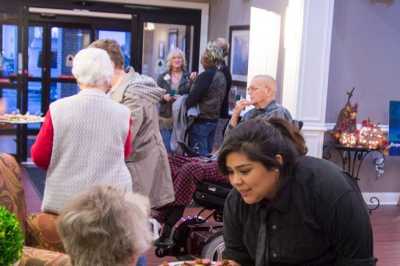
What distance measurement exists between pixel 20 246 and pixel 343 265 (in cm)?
102

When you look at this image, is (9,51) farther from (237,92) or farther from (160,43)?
(237,92)

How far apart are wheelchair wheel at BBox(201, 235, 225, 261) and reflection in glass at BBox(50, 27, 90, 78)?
17.7 feet

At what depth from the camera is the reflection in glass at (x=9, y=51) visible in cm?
770

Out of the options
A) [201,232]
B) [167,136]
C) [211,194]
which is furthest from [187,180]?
[167,136]

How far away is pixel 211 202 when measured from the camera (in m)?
3.98

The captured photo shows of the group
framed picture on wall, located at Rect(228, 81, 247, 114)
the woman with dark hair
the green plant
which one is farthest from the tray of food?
framed picture on wall, located at Rect(228, 81, 247, 114)

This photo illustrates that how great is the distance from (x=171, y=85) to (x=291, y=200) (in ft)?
14.4

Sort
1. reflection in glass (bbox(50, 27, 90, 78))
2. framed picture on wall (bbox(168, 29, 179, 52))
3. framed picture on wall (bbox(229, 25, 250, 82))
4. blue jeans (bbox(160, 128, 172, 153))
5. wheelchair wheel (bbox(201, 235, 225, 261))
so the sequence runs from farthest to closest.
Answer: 1. reflection in glass (bbox(50, 27, 90, 78))
2. framed picture on wall (bbox(168, 29, 179, 52))
3. framed picture on wall (bbox(229, 25, 250, 82))
4. blue jeans (bbox(160, 128, 172, 153))
5. wheelchair wheel (bbox(201, 235, 225, 261))

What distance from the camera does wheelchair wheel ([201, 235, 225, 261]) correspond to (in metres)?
3.92

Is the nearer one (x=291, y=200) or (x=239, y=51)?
(x=291, y=200)

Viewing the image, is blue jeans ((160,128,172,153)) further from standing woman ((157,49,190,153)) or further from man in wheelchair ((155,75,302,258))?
man in wheelchair ((155,75,302,258))

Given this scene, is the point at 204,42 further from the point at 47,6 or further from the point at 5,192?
the point at 5,192

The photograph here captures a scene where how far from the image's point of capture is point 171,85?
6406 millimetres

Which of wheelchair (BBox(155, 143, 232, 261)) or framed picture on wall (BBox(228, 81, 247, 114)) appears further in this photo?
framed picture on wall (BBox(228, 81, 247, 114))
